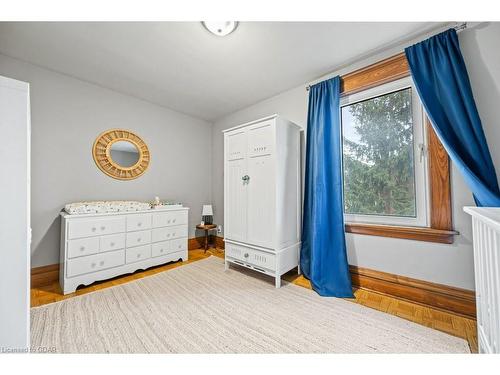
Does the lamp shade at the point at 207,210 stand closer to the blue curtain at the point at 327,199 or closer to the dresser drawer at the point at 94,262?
the dresser drawer at the point at 94,262

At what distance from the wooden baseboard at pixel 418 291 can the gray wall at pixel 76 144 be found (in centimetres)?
279

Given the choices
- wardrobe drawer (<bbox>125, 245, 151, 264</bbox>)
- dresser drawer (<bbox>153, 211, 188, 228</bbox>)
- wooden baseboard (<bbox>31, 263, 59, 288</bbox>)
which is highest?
dresser drawer (<bbox>153, 211, 188, 228</bbox>)

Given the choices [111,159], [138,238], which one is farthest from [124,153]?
[138,238]

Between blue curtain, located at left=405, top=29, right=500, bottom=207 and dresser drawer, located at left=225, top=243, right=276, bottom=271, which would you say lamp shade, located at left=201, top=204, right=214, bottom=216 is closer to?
dresser drawer, located at left=225, top=243, right=276, bottom=271

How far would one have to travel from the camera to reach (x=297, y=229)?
2.35 meters

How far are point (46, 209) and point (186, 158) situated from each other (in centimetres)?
184

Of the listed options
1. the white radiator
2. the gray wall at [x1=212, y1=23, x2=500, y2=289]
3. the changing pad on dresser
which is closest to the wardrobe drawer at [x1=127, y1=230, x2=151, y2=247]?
the changing pad on dresser

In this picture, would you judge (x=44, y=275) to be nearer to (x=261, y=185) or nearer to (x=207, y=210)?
(x=207, y=210)

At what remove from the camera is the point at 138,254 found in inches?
94.6

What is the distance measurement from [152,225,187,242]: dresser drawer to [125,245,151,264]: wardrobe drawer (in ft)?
0.46

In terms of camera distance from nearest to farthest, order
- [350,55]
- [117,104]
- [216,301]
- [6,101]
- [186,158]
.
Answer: [6,101] → [216,301] → [350,55] → [117,104] → [186,158]

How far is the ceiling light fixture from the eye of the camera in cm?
154
